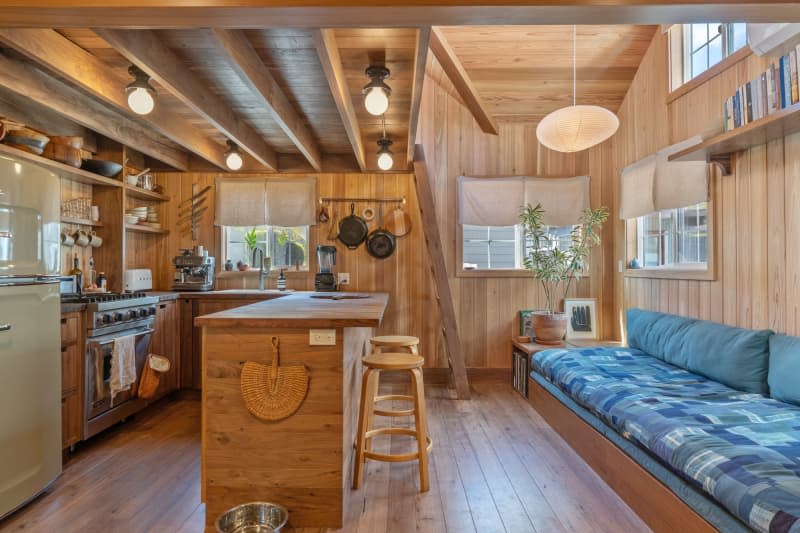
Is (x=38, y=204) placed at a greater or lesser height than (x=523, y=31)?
lesser

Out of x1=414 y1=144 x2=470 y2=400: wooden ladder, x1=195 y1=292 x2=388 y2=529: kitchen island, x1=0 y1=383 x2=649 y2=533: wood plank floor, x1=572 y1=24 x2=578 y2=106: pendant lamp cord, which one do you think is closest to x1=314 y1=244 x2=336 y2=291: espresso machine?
x1=414 y1=144 x2=470 y2=400: wooden ladder

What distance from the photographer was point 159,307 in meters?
3.81

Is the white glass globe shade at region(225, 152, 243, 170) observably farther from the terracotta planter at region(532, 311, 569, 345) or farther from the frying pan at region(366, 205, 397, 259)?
the terracotta planter at region(532, 311, 569, 345)

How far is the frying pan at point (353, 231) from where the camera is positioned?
4.68 m

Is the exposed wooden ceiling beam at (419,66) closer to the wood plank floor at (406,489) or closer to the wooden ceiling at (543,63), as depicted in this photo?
the wooden ceiling at (543,63)

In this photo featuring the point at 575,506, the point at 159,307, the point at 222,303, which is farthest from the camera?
the point at 222,303

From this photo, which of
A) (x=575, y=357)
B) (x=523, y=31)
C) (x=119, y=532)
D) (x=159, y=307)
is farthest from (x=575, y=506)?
(x=523, y=31)

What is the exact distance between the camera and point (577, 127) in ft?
10.3

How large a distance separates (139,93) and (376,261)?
Answer: 263cm

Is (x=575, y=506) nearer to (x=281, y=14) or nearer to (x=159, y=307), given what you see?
(x=281, y=14)

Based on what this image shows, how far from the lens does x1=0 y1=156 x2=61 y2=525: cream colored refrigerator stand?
2.06 metres

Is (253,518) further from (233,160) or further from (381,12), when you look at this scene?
(233,160)

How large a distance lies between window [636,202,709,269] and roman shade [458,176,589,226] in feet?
2.27

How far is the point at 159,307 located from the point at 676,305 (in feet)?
13.6
